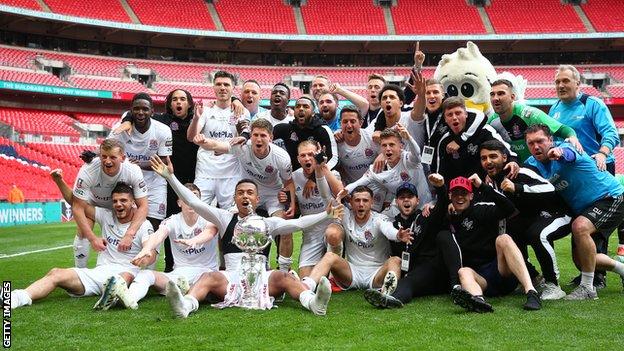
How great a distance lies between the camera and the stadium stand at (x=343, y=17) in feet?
117

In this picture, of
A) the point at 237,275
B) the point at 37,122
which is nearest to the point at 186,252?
the point at 237,275

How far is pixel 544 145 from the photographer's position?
5230 mm

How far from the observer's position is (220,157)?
7.21m

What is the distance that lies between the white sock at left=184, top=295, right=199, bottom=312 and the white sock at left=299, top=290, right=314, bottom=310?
2.64 feet

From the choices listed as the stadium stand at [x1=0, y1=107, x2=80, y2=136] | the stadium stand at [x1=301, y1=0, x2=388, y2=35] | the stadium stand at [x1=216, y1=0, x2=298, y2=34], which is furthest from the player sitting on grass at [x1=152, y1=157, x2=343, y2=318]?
the stadium stand at [x1=301, y1=0, x2=388, y2=35]

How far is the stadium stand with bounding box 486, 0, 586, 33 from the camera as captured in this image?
34.5 metres

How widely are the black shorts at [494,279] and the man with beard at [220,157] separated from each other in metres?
2.95

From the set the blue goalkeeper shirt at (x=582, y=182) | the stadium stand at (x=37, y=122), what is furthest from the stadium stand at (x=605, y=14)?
the blue goalkeeper shirt at (x=582, y=182)

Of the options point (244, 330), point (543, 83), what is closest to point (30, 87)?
point (543, 83)

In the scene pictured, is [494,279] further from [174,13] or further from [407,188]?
[174,13]

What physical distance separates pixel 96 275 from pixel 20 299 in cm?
67

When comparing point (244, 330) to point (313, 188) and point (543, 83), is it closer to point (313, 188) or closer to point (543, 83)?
point (313, 188)

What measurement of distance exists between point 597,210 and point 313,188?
2.57 meters

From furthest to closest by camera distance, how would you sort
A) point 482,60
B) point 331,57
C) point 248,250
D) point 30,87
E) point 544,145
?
point 331,57 < point 30,87 < point 482,60 < point 544,145 < point 248,250
